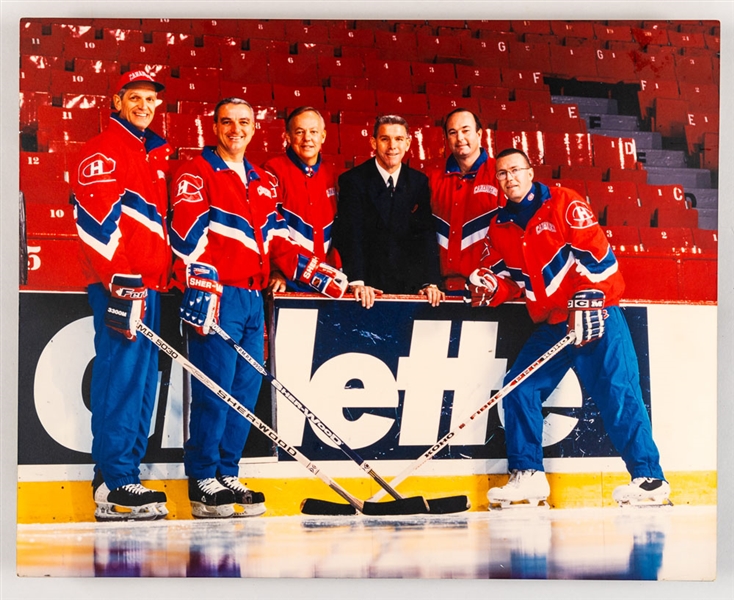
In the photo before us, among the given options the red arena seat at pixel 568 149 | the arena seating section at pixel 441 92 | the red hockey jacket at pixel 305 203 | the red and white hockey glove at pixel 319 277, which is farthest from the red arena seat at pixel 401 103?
the red and white hockey glove at pixel 319 277

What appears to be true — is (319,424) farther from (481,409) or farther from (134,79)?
(134,79)

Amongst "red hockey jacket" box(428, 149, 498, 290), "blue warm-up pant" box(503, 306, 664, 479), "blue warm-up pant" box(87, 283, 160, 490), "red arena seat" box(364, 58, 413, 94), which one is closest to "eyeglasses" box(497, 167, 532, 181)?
"red hockey jacket" box(428, 149, 498, 290)

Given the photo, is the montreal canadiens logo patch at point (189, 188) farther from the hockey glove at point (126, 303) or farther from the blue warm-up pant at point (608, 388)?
the blue warm-up pant at point (608, 388)

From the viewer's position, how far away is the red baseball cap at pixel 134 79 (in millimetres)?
2480

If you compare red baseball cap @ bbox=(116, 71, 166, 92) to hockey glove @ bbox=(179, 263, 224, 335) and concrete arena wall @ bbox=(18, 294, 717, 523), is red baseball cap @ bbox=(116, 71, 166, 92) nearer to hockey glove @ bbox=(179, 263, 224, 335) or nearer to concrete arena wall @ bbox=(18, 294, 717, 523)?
hockey glove @ bbox=(179, 263, 224, 335)

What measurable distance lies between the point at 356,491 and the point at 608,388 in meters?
0.93

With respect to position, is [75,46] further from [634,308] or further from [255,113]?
[634,308]

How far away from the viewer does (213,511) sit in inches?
95.6

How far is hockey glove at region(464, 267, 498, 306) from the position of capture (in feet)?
8.20

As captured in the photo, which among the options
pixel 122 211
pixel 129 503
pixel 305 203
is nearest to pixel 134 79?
pixel 122 211

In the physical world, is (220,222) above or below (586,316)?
above

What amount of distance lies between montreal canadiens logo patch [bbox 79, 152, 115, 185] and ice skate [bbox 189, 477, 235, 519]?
3.46 ft

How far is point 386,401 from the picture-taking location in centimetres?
248

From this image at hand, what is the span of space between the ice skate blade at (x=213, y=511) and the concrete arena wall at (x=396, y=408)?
0.05m
